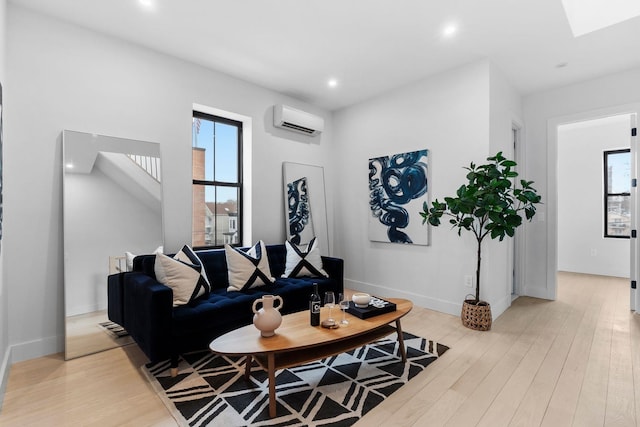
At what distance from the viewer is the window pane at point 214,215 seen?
3.68 meters

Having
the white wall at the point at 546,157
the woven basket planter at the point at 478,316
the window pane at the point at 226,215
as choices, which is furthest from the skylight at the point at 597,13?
the window pane at the point at 226,215

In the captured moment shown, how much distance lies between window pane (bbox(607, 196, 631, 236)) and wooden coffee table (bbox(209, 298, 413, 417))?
5384mm

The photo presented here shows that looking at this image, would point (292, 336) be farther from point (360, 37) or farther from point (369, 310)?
point (360, 37)

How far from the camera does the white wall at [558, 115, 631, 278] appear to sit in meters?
5.40

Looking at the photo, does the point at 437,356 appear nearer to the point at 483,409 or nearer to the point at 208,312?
the point at 483,409

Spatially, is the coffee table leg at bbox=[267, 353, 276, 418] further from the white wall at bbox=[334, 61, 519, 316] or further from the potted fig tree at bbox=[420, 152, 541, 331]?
the white wall at bbox=[334, 61, 519, 316]

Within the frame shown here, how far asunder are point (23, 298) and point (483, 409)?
11.2ft

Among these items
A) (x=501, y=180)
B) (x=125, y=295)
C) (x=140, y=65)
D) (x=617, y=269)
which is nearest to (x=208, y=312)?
(x=125, y=295)

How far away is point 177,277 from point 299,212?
2060 mm

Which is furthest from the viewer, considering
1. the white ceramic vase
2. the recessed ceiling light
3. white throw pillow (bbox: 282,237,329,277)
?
white throw pillow (bbox: 282,237,329,277)

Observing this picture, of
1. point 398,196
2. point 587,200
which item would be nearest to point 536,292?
point 398,196

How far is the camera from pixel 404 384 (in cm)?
219

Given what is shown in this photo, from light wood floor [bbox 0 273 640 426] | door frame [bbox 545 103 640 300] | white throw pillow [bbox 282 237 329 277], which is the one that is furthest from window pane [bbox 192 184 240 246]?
door frame [bbox 545 103 640 300]

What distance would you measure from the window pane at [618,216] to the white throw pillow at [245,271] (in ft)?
19.6
